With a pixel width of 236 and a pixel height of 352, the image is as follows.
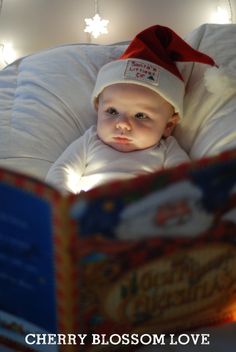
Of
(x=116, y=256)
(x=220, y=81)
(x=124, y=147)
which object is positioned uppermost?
(x=220, y=81)

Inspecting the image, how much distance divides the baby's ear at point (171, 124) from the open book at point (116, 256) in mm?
551

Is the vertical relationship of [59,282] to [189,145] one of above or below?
below

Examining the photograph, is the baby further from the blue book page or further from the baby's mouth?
the blue book page

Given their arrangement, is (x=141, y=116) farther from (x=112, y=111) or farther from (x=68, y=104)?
(x=68, y=104)

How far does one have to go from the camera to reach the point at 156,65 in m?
1.16

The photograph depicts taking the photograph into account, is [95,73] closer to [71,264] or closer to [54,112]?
[54,112]

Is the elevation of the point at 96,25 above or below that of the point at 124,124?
above

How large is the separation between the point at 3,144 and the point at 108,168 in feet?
0.83

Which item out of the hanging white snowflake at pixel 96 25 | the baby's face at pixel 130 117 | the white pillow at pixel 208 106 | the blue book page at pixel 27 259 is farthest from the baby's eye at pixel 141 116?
the blue book page at pixel 27 259

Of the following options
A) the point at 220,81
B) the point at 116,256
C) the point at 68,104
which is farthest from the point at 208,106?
the point at 116,256

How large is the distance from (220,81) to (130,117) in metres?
0.22

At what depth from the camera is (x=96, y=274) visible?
59 cm

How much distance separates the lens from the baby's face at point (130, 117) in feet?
3.65

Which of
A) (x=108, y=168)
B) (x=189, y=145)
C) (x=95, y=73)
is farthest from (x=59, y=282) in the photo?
(x=95, y=73)
